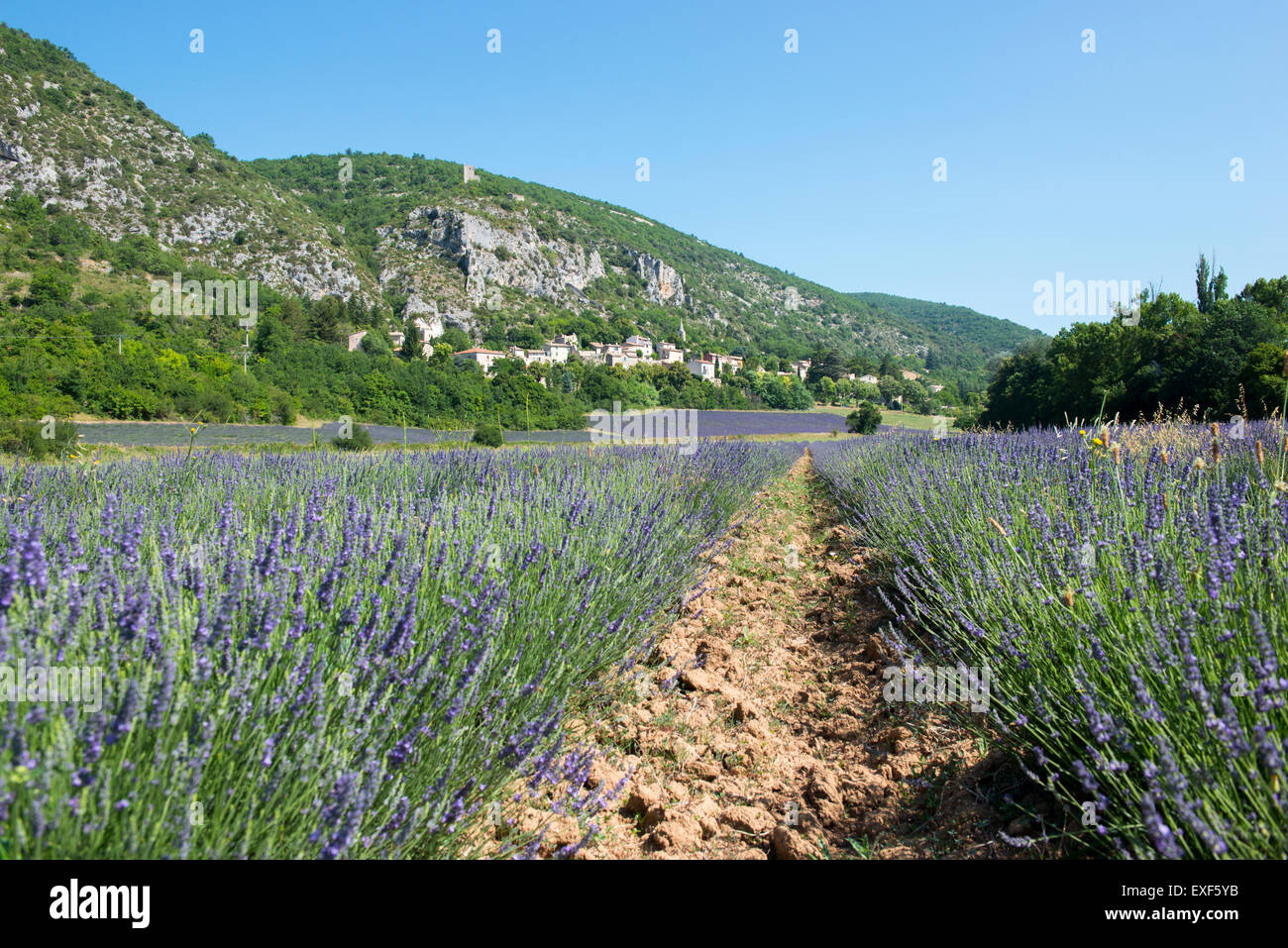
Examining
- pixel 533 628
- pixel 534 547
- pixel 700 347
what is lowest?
pixel 533 628

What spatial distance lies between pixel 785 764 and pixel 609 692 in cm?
72

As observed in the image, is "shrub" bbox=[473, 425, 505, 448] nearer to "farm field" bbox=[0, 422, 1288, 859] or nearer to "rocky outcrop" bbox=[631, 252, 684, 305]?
"farm field" bbox=[0, 422, 1288, 859]

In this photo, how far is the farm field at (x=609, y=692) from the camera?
106 centimetres

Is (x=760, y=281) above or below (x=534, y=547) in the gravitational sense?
above

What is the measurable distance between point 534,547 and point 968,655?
171 centimetres

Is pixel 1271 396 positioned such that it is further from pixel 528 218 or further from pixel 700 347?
pixel 528 218

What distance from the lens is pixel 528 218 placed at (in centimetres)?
9662

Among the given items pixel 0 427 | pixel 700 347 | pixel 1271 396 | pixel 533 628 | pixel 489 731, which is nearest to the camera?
pixel 489 731

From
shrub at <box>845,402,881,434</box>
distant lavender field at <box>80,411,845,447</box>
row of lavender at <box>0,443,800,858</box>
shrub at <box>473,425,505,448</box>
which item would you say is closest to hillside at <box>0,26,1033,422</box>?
distant lavender field at <box>80,411,845,447</box>

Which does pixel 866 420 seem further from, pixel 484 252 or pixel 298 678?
pixel 484 252

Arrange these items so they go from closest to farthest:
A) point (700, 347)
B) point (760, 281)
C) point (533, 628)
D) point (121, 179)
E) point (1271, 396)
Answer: point (533, 628) → point (1271, 396) → point (121, 179) → point (700, 347) → point (760, 281)

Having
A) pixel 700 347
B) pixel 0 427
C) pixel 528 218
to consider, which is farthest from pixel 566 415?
pixel 528 218

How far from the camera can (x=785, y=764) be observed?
7.36 feet
